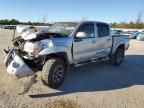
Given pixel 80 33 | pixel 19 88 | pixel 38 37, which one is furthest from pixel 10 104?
pixel 80 33

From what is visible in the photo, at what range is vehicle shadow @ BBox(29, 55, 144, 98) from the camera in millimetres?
6855

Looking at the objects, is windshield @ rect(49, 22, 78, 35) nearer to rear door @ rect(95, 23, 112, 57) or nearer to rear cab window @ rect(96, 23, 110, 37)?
rear door @ rect(95, 23, 112, 57)

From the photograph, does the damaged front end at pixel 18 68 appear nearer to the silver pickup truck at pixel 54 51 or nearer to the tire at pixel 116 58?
the silver pickup truck at pixel 54 51

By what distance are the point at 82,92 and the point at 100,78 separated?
1.78 metres

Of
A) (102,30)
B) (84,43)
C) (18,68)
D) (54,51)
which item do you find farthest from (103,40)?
(18,68)

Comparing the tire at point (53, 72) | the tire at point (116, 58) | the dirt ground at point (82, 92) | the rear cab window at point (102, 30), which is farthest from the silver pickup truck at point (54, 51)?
the tire at point (116, 58)

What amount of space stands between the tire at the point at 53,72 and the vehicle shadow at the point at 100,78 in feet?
0.82

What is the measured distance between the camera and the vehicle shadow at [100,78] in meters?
6.86

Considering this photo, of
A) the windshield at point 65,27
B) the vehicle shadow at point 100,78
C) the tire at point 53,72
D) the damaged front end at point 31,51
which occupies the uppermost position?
the windshield at point 65,27

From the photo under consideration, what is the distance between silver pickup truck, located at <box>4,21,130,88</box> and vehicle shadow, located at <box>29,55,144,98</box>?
48 centimetres

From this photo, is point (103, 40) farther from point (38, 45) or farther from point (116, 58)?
point (38, 45)

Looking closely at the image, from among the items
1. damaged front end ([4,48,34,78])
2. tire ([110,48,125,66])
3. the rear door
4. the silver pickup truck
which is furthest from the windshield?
tire ([110,48,125,66])

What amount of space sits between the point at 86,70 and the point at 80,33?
1.98 m

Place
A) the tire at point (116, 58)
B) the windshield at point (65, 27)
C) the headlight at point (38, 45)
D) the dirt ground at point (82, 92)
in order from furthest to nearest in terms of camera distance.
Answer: the tire at point (116, 58)
the windshield at point (65, 27)
the headlight at point (38, 45)
the dirt ground at point (82, 92)
